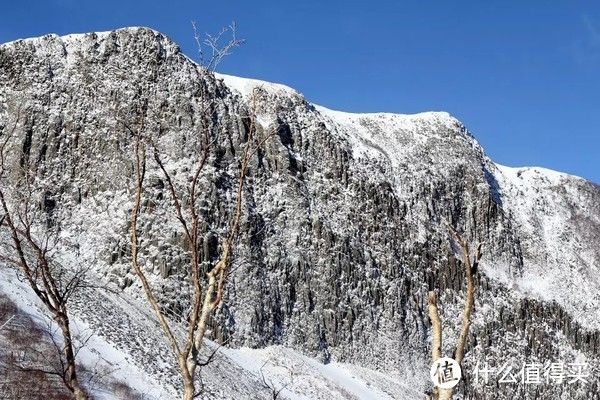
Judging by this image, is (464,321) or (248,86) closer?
(464,321)

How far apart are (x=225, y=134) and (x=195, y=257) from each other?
5733 centimetres

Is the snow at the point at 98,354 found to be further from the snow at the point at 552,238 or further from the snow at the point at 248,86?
the snow at the point at 552,238

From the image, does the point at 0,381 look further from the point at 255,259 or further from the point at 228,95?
the point at 228,95

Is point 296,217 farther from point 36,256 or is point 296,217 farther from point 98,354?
point 98,354

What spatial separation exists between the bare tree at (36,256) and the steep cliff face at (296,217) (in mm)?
4864

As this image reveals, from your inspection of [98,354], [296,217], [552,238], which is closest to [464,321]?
[98,354]

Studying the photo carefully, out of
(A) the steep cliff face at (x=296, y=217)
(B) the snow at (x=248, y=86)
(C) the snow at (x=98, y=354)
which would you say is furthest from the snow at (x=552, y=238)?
(C) the snow at (x=98, y=354)

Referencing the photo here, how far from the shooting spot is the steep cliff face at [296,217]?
180ft

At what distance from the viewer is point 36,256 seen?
3166 cm

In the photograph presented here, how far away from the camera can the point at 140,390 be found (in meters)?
29.2

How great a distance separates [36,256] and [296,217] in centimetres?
3349

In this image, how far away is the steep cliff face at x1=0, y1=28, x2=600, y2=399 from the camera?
54.9m

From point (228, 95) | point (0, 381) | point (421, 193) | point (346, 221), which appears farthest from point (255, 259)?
point (0, 381)

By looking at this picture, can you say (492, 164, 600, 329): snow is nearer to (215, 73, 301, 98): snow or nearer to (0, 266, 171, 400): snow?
(215, 73, 301, 98): snow
